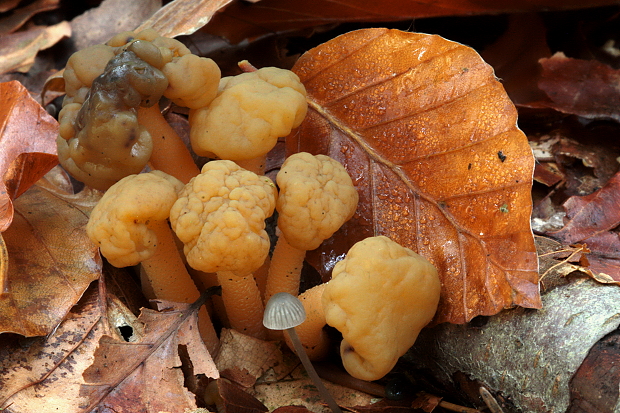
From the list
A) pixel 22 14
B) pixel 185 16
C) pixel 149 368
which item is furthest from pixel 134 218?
pixel 22 14

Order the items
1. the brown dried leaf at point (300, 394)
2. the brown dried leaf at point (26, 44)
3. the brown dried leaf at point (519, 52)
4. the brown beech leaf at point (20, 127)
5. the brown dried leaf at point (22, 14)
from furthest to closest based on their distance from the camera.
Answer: the brown dried leaf at point (22, 14) < the brown dried leaf at point (26, 44) < the brown dried leaf at point (519, 52) < the brown beech leaf at point (20, 127) < the brown dried leaf at point (300, 394)

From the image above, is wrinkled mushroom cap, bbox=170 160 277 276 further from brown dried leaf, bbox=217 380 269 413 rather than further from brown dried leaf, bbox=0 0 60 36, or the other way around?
brown dried leaf, bbox=0 0 60 36

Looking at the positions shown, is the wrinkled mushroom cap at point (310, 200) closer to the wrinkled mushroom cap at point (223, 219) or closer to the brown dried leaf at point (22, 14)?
the wrinkled mushroom cap at point (223, 219)

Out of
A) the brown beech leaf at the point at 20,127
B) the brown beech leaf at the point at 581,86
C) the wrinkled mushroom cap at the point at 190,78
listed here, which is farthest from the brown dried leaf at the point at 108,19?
the brown beech leaf at the point at 581,86

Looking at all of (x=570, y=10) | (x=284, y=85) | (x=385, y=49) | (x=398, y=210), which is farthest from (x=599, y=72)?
(x=284, y=85)

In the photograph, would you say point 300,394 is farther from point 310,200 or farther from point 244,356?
point 310,200

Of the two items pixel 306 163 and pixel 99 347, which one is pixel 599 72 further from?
pixel 99 347
